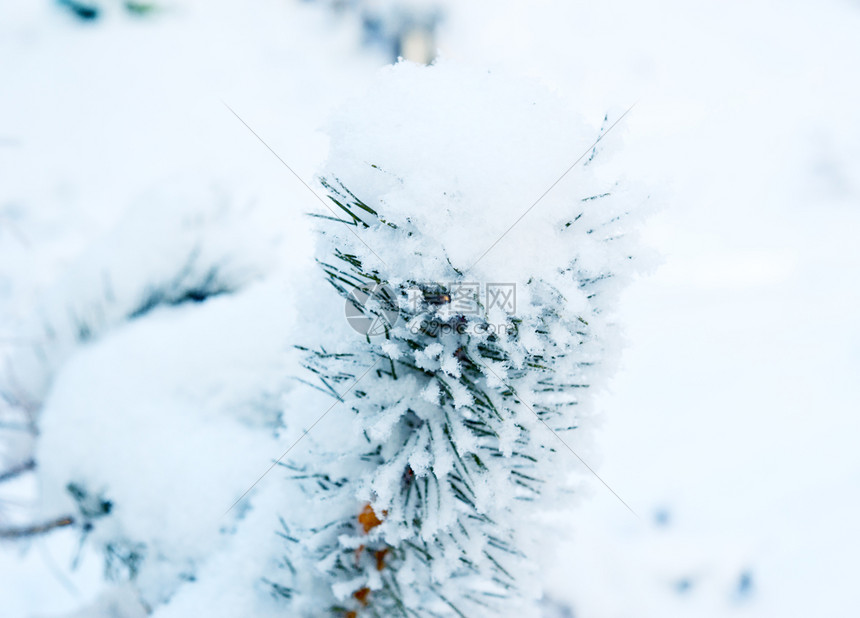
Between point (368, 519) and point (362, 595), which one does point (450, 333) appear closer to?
point (368, 519)

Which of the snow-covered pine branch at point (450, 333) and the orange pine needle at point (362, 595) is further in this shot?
the orange pine needle at point (362, 595)

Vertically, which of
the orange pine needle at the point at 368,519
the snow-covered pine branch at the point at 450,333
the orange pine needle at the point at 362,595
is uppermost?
the snow-covered pine branch at the point at 450,333

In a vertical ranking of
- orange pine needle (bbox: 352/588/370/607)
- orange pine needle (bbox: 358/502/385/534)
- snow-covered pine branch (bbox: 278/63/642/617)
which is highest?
snow-covered pine branch (bbox: 278/63/642/617)

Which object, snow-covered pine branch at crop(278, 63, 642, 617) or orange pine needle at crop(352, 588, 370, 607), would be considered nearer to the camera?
snow-covered pine branch at crop(278, 63, 642, 617)

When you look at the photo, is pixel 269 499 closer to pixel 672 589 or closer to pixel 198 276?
pixel 198 276

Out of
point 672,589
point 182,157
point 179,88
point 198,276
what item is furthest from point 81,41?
point 672,589

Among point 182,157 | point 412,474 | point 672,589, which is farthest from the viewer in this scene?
point 182,157
